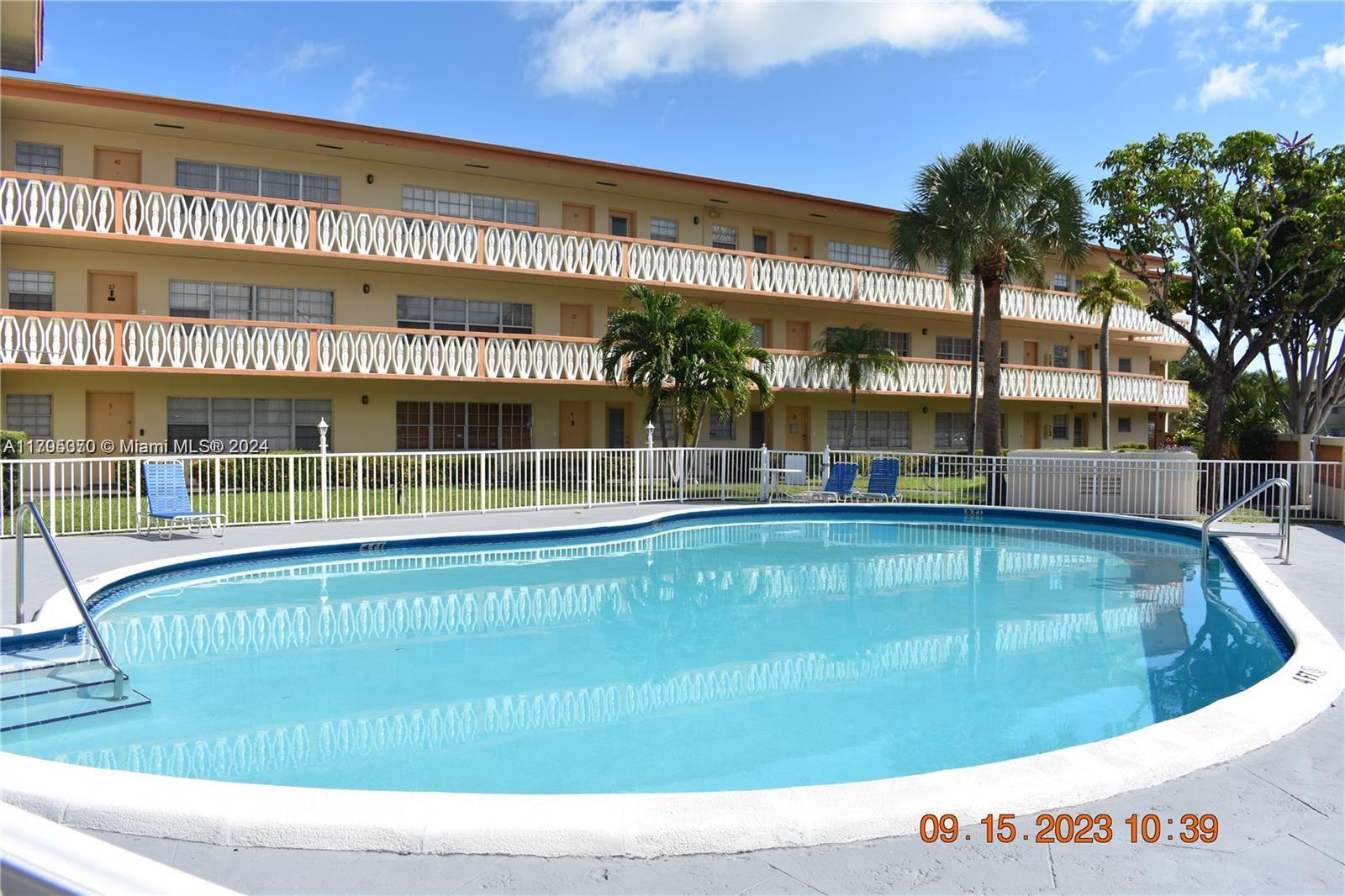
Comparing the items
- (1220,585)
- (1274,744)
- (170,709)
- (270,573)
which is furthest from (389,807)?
(1220,585)

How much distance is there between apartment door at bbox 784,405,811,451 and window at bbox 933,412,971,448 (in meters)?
5.62

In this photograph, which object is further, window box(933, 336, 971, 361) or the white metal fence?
window box(933, 336, 971, 361)

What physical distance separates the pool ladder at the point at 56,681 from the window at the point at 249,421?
50.9 feet

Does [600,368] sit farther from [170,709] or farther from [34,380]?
[170,709]

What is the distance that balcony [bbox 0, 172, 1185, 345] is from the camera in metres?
18.7

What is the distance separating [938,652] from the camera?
26.9 feet

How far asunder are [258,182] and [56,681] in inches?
743

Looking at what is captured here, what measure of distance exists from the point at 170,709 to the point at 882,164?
935 inches

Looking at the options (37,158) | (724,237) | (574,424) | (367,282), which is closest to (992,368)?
(724,237)

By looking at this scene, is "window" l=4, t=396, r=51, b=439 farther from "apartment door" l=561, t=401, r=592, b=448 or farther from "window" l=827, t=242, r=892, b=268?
"window" l=827, t=242, r=892, b=268

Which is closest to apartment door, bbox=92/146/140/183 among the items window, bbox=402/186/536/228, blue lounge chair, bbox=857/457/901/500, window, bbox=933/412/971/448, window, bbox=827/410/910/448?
window, bbox=402/186/536/228

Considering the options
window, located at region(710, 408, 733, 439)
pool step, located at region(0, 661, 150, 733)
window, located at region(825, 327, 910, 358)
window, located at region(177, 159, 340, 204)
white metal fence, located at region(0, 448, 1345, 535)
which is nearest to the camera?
pool step, located at region(0, 661, 150, 733)

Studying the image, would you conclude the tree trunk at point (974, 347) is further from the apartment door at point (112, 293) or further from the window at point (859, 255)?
the apartment door at point (112, 293)

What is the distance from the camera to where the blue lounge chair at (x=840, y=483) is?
19.4 metres
